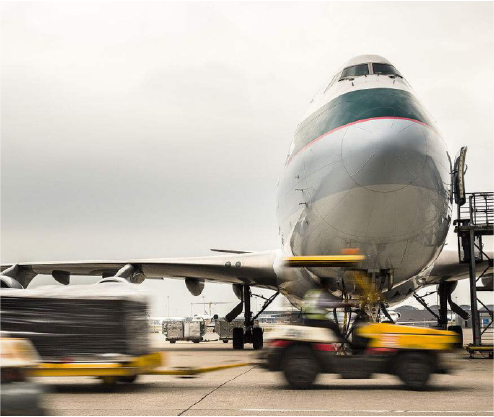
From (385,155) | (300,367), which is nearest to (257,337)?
(385,155)

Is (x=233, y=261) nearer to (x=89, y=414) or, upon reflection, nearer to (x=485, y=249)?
(x=485, y=249)

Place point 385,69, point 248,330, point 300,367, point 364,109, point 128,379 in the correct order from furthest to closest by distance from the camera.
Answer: point 248,330
point 385,69
point 364,109
point 128,379
point 300,367

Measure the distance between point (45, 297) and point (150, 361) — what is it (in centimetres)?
189

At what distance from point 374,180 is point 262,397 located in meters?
5.17

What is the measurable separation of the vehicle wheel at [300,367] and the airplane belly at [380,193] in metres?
3.85

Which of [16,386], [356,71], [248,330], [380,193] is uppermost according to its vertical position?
[356,71]

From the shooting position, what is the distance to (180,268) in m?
23.0

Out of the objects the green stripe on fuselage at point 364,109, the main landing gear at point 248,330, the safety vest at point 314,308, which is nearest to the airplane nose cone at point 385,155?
the green stripe on fuselage at point 364,109

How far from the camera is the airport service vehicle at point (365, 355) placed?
35.0ft

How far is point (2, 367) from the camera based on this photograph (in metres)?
5.78

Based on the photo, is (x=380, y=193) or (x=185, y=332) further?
(x=185, y=332)

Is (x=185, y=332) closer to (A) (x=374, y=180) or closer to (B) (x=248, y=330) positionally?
(B) (x=248, y=330)

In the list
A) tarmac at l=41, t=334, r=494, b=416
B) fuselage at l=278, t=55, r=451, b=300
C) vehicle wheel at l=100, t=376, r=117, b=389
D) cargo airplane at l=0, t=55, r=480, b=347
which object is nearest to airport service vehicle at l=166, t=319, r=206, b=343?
cargo airplane at l=0, t=55, r=480, b=347

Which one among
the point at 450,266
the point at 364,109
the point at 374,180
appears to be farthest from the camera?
the point at 450,266
